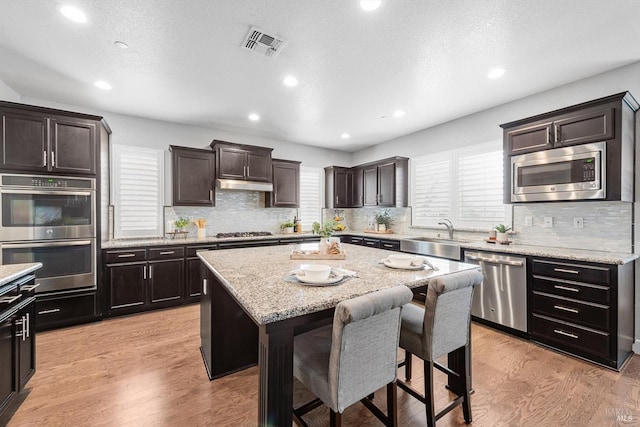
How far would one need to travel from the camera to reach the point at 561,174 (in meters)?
2.90

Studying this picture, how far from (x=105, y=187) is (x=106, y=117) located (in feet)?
3.36

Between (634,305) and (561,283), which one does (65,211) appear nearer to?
(561,283)

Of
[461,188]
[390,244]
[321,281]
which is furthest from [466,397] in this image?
[461,188]

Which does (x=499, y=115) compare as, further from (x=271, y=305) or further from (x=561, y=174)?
(x=271, y=305)

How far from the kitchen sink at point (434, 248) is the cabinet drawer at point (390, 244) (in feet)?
0.49

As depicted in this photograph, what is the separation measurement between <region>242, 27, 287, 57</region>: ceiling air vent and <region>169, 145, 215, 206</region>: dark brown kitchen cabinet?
2.40 metres

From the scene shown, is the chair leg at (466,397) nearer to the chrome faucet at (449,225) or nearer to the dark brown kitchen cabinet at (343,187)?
the chrome faucet at (449,225)

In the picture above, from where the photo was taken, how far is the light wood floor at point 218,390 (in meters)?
1.82

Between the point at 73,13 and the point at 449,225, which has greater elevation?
the point at 73,13

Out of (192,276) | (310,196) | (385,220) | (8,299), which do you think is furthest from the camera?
(310,196)

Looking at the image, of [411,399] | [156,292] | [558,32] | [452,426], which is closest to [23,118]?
[156,292]

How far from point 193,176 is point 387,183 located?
3.37m

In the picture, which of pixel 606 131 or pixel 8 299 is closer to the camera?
pixel 8 299

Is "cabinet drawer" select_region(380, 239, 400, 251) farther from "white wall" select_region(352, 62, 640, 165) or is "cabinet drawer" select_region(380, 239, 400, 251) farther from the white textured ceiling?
the white textured ceiling
